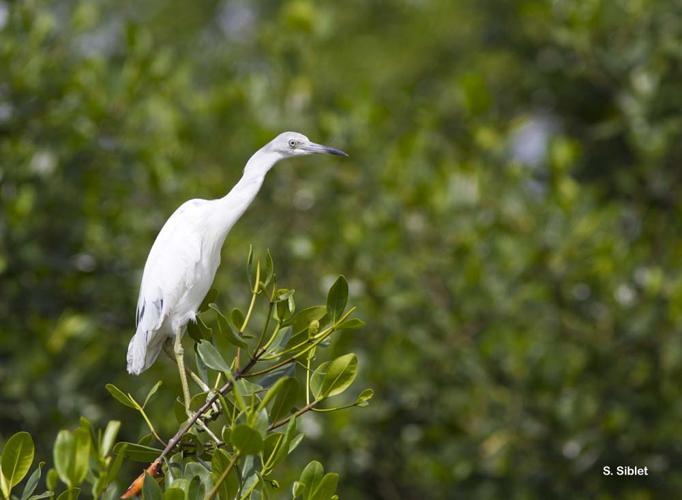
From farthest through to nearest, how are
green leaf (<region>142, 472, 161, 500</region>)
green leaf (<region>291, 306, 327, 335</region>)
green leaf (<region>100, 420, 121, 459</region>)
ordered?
1. green leaf (<region>291, 306, 327, 335</region>)
2. green leaf (<region>142, 472, 161, 500</region>)
3. green leaf (<region>100, 420, 121, 459</region>)

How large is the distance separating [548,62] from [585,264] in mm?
2678

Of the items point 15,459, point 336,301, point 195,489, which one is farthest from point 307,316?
point 15,459

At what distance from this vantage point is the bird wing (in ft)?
8.83

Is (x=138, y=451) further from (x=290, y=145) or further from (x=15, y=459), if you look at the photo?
(x=290, y=145)

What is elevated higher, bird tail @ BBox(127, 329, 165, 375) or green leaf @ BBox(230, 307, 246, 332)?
green leaf @ BBox(230, 307, 246, 332)

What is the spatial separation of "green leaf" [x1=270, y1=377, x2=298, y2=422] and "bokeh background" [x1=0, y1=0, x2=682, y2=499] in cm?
247

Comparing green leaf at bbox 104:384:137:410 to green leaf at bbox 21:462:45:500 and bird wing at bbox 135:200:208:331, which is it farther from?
bird wing at bbox 135:200:208:331

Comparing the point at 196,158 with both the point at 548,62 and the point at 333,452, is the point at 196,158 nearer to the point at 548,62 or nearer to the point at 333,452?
the point at 333,452

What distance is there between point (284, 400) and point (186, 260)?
641 mm

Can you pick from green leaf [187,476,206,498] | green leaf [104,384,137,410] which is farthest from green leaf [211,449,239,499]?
green leaf [104,384,137,410]

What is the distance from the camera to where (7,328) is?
4527 millimetres

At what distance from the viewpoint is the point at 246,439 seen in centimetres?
198

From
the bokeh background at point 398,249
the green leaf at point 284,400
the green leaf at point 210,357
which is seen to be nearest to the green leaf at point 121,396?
the green leaf at point 210,357

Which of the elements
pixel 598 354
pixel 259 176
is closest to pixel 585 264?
pixel 598 354
